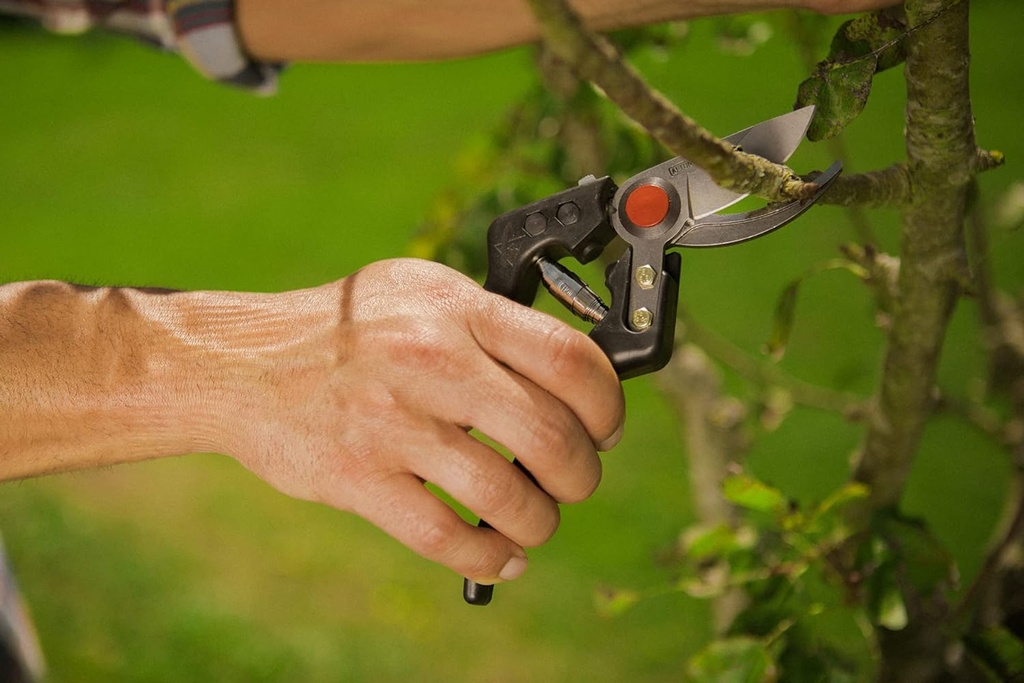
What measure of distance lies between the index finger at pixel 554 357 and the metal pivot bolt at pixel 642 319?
0.04 meters

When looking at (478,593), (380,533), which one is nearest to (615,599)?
→ (478,593)

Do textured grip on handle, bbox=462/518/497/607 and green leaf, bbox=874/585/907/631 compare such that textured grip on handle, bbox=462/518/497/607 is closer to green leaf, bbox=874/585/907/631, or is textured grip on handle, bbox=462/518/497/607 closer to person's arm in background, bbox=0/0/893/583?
person's arm in background, bbox=0/0/893/583

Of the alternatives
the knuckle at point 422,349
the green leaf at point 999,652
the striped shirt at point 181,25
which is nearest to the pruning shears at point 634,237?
the knuckle at point 422,349

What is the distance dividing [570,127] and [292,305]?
0.55 metres

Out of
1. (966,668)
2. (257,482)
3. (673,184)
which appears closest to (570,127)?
(673,184)

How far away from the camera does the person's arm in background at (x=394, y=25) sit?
0.83 m

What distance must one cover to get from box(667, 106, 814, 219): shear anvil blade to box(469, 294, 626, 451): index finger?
0.13 metres

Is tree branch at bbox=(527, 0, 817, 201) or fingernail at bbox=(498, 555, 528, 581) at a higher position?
tree branch at bbox=(527, 0, 817, 201)

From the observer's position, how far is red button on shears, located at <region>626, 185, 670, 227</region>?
0.65 metres

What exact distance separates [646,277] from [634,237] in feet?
0.10

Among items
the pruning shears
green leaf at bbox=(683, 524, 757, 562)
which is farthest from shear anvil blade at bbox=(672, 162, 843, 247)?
green leaf at bbox=(683, 524, 757, 562)

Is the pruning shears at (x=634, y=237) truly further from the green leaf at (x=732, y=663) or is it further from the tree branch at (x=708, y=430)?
the tree branch at (x=708, y=430)

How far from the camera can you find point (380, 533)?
191 cm

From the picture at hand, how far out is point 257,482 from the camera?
2078 mm
